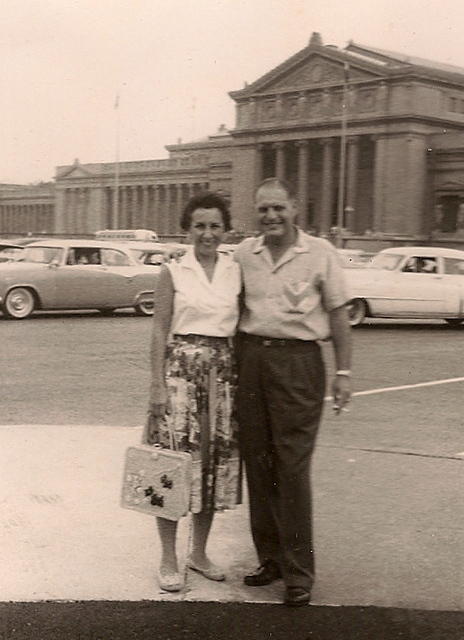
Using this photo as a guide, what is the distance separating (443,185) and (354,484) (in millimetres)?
57443

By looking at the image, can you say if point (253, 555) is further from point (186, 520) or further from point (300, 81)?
point (300, 81)

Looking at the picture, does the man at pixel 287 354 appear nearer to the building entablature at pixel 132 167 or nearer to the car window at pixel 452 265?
the car window at pixel 452 265

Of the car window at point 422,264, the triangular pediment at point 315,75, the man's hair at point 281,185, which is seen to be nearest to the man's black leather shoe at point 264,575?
the man's hair at point 281,185

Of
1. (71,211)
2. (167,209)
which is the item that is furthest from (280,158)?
(71,211)

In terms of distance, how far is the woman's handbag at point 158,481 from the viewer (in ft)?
12.8

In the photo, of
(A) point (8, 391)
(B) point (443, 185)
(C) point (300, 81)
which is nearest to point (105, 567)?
(A) point (8, 391)

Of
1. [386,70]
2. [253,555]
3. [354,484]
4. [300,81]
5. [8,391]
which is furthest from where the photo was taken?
[300,81]

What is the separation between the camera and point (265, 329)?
398 centimetres

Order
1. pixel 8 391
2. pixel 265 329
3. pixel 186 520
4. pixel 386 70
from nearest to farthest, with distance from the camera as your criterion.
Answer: pixel 265 329 → pixel 186 520 → pixel 8 391 → pixel 386 70

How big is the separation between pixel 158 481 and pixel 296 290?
94 centimetres

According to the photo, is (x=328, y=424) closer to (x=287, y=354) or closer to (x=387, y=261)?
(x=287, y=354)

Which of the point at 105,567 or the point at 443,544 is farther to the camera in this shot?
the point at 443,544

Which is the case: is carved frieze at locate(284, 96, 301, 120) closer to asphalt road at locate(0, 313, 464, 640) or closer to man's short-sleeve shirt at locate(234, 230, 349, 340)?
asphalt road at locate(0, 313, 464, 640)

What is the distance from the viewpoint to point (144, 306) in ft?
59.4
